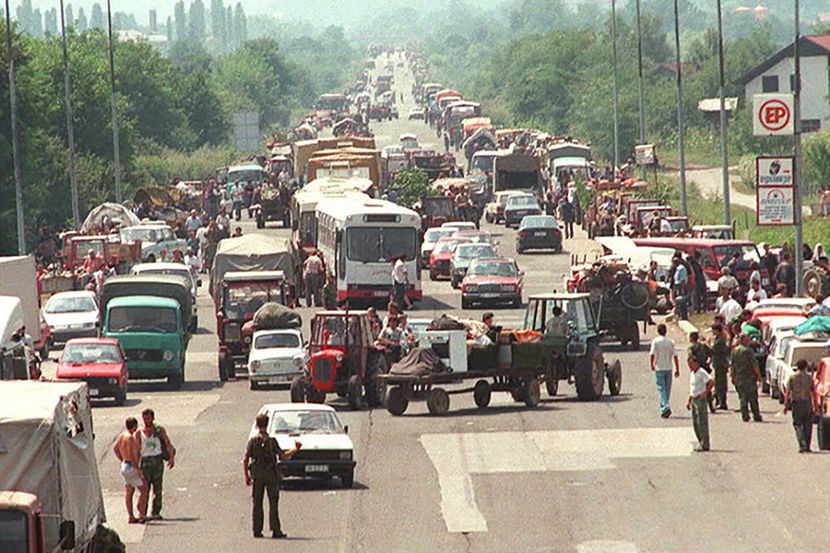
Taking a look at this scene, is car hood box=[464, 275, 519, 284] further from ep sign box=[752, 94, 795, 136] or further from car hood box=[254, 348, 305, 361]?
car hood box=[254, 348, 305, 361]

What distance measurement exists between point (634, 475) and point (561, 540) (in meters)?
5.00

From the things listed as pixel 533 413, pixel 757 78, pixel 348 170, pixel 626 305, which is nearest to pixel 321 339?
pixel 533 413

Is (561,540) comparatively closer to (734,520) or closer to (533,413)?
(734,520)

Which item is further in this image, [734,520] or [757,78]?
[757,78]

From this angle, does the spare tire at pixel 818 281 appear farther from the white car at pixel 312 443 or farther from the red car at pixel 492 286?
the white car at pixel 312 443

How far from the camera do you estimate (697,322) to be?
1973 inches

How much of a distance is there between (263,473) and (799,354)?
457 inches

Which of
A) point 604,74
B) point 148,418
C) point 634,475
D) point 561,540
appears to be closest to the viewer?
point 561,540

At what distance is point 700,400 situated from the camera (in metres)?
31.2

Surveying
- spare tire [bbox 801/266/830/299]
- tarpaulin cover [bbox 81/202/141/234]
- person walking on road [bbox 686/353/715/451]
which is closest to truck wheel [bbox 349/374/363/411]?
person walking on road [bbox 686/353/715/451]

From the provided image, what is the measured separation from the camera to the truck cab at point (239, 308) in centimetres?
4572

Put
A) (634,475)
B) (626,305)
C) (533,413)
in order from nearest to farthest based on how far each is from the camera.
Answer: (634,475) → (533,413) → (626,305)

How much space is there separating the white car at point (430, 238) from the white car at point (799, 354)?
33593 millimetres

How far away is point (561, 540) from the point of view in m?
25.2
